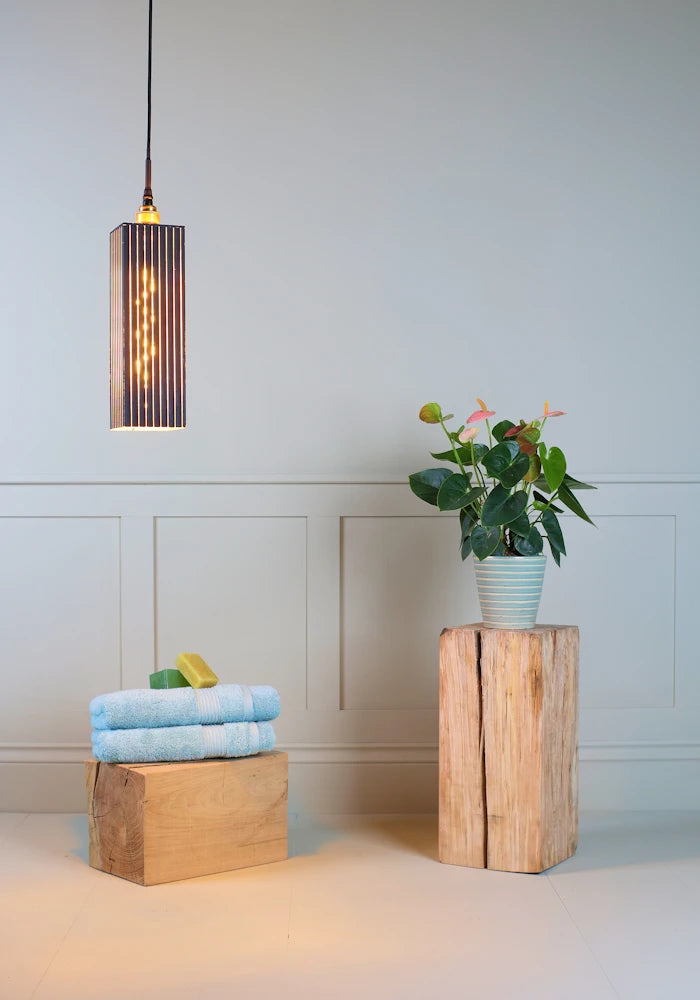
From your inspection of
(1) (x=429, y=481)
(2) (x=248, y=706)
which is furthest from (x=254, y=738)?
(1) (x=429, y=481)

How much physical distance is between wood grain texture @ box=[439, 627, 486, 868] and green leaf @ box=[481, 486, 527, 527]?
9.4 inches

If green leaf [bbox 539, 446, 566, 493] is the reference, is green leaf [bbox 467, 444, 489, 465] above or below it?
above

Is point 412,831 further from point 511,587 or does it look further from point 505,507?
point 505,507

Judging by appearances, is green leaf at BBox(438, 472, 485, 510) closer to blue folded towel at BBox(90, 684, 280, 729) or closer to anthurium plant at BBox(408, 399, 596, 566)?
anthurium plant at BBox(408, 399, 596, 566)

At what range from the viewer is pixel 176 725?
1.96m

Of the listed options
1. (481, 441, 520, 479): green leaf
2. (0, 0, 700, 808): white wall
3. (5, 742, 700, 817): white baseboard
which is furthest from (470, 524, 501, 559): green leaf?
(5, 742, 700, 817): white baseboard

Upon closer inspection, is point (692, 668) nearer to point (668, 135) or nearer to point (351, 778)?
point (351, 778)

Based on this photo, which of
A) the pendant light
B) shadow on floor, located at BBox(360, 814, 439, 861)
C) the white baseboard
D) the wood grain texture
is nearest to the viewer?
the pendant light

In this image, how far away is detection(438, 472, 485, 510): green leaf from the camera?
6.49 ft

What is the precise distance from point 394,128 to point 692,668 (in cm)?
156

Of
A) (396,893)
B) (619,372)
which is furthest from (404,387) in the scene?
(396,893)

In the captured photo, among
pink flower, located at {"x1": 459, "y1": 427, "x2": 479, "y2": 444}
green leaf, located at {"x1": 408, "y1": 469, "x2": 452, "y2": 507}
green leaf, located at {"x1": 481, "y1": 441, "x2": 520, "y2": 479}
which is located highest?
pink flower, located at {"x1": 459, "y1": 427, "x2": 479, "y2": 444}

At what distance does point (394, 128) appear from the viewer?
245 centimetres

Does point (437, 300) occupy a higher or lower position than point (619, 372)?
higher
